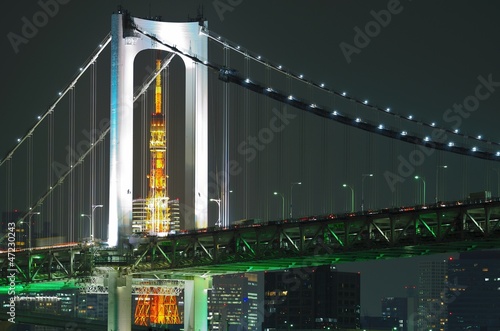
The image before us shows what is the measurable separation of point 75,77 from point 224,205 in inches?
557

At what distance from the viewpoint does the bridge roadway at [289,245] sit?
98.8 m

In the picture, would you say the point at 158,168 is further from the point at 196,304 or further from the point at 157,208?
the point at 196,304

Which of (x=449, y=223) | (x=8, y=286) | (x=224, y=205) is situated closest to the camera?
(x=449, y=223)

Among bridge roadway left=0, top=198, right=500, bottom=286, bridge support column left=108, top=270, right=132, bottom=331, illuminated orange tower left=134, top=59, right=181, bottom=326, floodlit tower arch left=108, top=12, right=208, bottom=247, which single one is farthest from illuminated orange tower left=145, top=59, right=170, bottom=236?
bridge support column left=108, top=270, right=132, bottom=331

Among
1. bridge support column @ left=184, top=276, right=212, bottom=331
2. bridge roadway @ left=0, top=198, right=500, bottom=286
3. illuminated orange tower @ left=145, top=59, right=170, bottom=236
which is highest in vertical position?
illuminated orange tower @ left=145, top=59, right=170, bottom=236

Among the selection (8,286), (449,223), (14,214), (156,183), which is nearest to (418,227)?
(449,223)

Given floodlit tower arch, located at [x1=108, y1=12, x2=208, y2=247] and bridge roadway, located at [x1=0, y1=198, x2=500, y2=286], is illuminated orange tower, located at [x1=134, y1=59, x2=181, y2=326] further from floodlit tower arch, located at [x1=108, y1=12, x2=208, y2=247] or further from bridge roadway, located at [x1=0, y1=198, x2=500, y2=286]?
bridge roadway, located at [x1=0, y1=198, x2=500, y2=286]

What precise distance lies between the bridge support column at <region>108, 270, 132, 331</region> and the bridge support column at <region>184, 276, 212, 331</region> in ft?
19.7

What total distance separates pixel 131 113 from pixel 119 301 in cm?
1314

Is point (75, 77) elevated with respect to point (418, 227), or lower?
elevated

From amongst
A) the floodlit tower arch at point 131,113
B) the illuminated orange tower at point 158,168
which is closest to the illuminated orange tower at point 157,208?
the illuminated orange tower at point 158,168

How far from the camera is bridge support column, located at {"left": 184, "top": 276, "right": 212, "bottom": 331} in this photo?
4594 inches

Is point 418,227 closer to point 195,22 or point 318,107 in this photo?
point 318,107

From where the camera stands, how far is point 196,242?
112 metres
